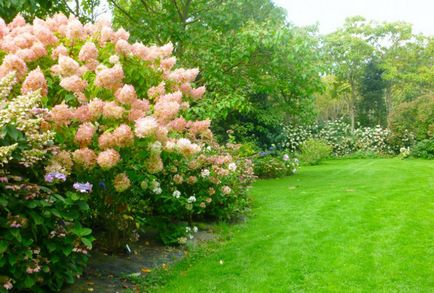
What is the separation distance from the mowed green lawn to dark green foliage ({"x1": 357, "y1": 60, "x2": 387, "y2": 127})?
2298 cm

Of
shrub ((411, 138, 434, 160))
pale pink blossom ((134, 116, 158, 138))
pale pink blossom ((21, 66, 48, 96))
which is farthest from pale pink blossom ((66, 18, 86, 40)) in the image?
shrub ((411, 138, 434, 160))

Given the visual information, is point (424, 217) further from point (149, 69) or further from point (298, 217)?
point (149, 69)

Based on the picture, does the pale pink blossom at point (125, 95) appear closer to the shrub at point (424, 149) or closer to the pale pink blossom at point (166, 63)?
the pale pink blossom at point (166, 63)

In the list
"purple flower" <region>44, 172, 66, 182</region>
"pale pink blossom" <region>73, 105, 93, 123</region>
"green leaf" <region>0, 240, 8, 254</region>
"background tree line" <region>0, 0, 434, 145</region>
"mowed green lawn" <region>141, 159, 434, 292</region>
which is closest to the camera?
"green leaf" <region>0, 240, 8, 254</region>

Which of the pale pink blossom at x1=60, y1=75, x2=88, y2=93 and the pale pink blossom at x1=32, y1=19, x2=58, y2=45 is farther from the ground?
the pale pink blossom at x1=32, y1=19, x2=58, y2=45

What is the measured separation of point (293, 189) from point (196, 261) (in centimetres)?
544

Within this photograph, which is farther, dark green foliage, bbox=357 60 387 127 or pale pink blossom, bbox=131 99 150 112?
dark green foliage, bbox=357 60 387 127

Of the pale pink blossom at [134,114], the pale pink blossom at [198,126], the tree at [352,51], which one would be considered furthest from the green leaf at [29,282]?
the tree at [352,51]

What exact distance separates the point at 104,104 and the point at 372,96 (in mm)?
29704

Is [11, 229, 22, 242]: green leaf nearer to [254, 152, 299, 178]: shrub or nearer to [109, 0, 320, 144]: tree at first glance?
[109, 0, 320, 144]: tree

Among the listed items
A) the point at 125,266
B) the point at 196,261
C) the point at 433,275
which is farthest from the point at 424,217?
the point at 125,266

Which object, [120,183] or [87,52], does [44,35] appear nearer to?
[87,52]

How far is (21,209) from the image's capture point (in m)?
3.16

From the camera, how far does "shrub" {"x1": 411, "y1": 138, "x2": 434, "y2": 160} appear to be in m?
19.0
